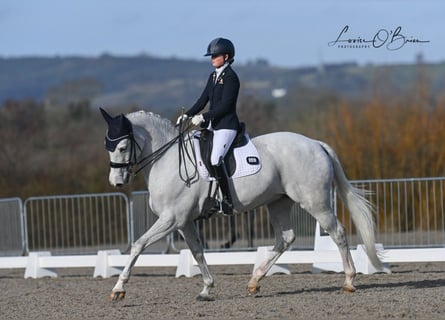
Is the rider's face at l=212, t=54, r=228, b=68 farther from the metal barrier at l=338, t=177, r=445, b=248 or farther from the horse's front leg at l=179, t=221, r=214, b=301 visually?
the metal barrier at l=338, t=177, r=445, b=248

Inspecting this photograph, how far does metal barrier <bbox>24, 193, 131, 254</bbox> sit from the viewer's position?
62.7 feet

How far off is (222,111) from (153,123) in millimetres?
890

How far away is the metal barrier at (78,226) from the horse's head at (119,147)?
24.1 feet

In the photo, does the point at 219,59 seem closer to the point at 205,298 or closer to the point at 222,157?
the point at 222,157

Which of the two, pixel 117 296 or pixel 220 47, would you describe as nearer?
pixel 117 296

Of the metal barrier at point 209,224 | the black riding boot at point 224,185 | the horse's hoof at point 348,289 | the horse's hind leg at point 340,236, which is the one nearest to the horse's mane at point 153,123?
the black riding boot at point 224,185

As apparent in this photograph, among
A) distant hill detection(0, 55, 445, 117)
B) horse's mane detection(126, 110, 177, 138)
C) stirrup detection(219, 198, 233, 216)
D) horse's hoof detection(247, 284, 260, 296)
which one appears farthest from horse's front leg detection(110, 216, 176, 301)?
distant hill detection(0, 55, 445, 117)

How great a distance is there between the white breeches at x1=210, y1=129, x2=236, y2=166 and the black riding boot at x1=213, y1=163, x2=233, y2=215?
10 cm

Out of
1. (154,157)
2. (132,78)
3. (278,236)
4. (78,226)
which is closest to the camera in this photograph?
(154,157)

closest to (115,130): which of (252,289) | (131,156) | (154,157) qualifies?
(131,156)

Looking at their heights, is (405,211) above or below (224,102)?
below

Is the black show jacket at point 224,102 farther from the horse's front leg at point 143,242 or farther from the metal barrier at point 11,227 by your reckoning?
the metal barrier at point 11,227

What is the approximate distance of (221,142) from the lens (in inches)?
446

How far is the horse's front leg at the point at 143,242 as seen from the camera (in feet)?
36.4
